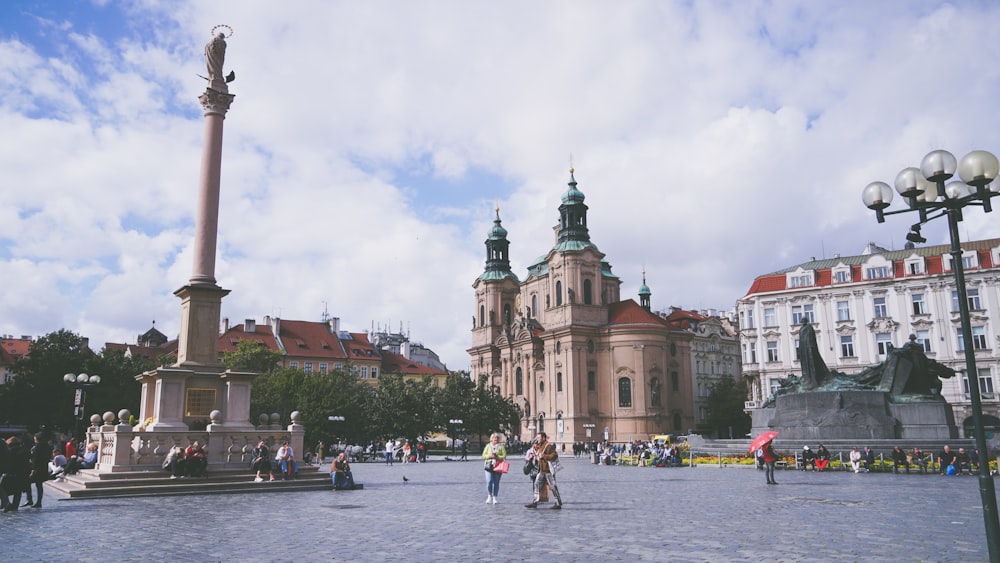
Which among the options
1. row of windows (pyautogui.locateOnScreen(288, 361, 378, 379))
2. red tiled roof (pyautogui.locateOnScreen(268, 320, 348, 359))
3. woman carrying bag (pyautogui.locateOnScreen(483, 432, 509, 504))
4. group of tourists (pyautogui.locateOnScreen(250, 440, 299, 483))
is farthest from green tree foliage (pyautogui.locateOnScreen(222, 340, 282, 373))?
woman carrying bag (pyautogui.locateOnScreen(483, 432, 509, 504))

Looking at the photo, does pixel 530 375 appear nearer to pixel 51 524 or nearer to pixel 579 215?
pixel 579 215

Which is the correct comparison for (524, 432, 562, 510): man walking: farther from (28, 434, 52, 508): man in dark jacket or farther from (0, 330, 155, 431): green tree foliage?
(0, 330, 155, 431): green tree foliage

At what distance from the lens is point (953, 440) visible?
1105 inches

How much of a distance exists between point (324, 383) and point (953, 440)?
4216 cm

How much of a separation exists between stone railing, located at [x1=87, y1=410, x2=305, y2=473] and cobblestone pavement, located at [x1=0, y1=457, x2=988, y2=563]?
8.05ft

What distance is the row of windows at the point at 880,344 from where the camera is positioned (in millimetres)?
60125

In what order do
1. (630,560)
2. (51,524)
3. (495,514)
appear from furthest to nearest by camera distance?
1. (495,514)
2. (51,524)
3. (630,560)

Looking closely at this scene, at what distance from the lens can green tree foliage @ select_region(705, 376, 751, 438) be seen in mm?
88938

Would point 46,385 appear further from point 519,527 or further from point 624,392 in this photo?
point 519,527

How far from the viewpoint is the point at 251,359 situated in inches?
2685

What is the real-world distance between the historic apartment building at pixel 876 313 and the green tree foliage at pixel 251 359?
44.8 m

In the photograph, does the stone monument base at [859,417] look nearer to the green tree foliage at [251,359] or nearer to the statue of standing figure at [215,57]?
the statue of standing figure at [215,57]

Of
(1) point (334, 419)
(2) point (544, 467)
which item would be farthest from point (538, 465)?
(1) point (334, 419)

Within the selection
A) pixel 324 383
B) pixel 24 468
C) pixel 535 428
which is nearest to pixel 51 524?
pixel 24 468
